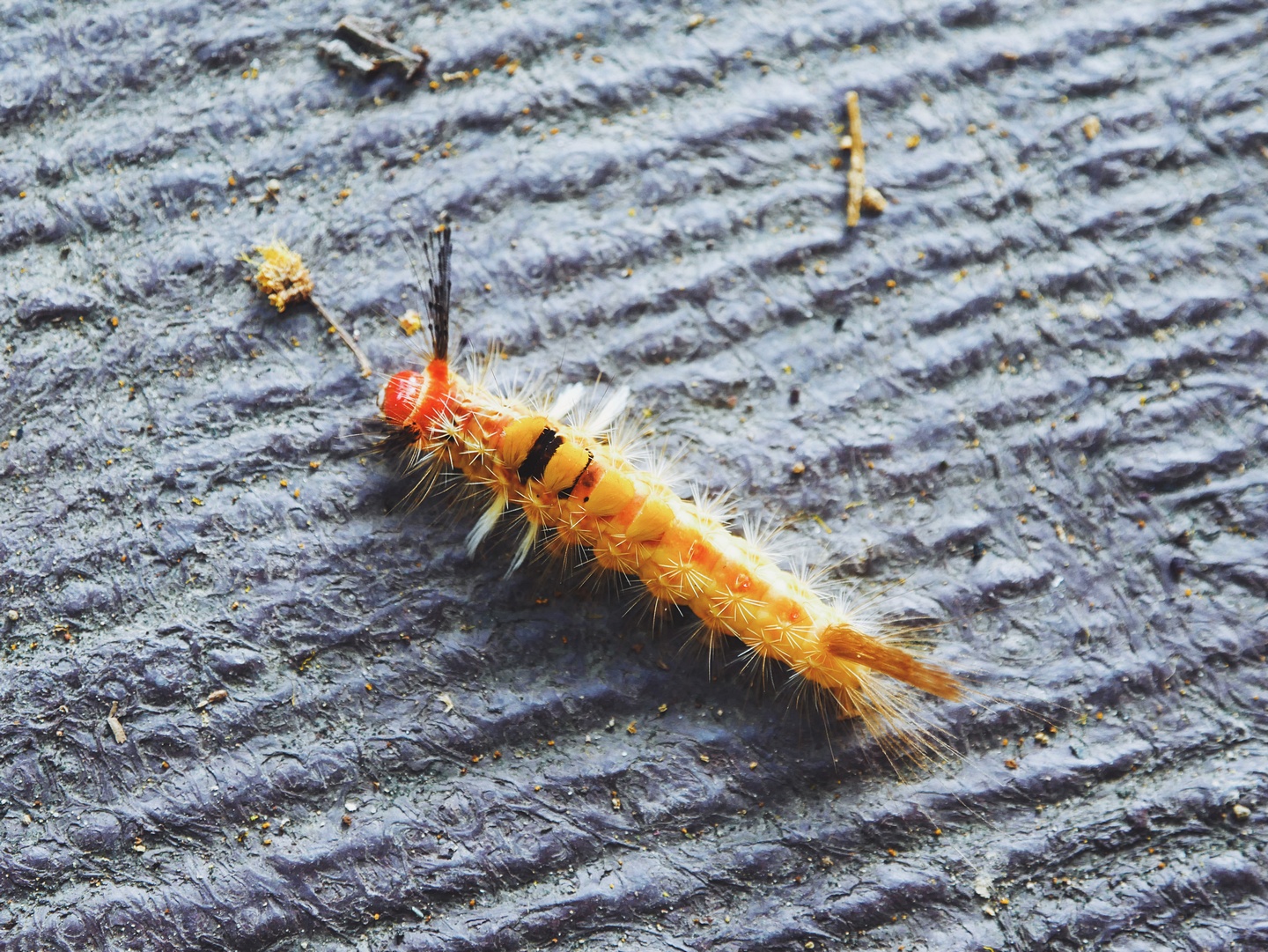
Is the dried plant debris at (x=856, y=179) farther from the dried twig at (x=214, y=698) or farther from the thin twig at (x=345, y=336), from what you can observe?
the dried twig at (x=214, y=698)

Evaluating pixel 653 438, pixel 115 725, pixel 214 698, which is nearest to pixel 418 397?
pixel 653 438

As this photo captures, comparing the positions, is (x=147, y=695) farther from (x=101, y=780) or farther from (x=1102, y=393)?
(x=1102, y=393)

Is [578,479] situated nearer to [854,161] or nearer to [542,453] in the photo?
[542,453]

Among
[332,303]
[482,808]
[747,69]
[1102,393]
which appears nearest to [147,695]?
[482,808]

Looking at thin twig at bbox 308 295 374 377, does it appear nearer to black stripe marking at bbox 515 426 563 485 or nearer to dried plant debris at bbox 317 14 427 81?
black stripe marking at bbox 515 426 563 485

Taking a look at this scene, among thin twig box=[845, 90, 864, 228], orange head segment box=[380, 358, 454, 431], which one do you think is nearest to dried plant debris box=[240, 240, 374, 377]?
orange head segment box=[380, 358, 454, 431]
